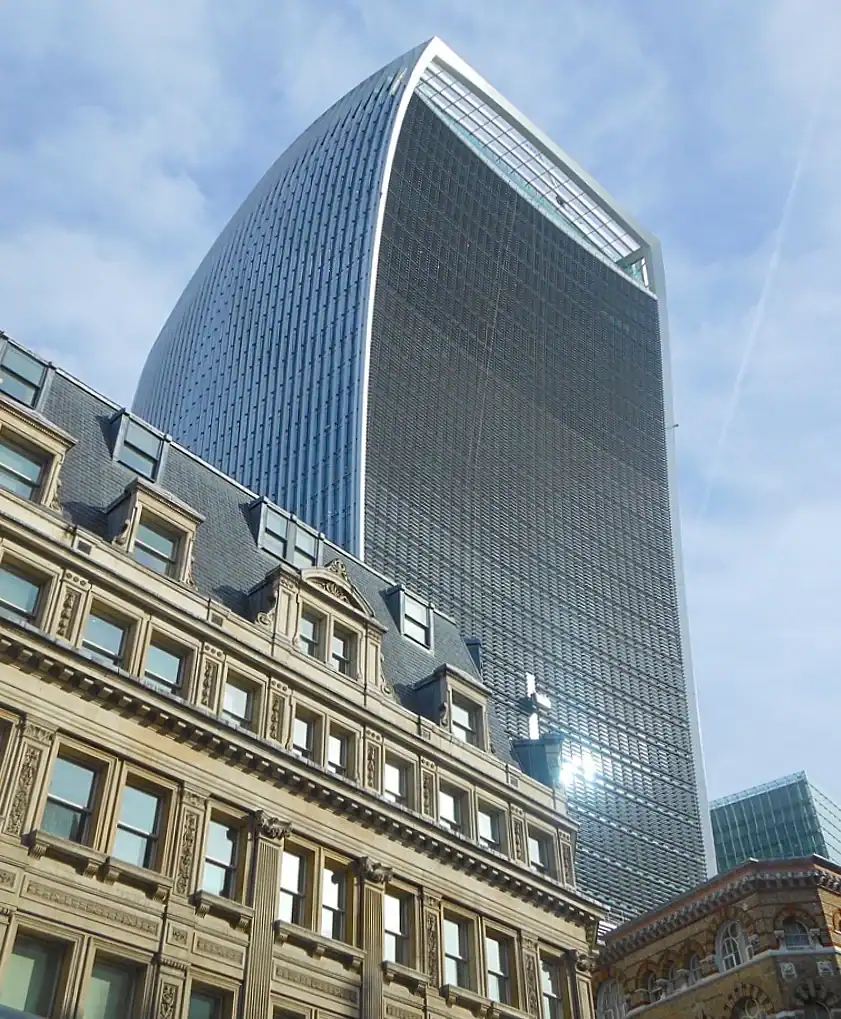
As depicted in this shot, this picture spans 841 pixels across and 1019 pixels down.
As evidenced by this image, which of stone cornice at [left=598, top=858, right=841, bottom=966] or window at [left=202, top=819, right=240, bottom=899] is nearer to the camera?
window at [left=202, top=819, right=240, bottom=899]

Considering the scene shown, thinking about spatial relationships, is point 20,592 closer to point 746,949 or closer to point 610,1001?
point 746,949

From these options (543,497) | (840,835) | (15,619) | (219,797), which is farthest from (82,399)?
(840,835)

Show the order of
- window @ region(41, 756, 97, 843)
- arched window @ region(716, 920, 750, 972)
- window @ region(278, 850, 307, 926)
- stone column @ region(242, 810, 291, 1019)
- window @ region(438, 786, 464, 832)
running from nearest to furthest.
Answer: window @ region(41, 756, 97, 843) → stone column @ region(242, 810, 291, 1019) → window @ region(278, 850, 307, 926) → window @ region(438, 786, 464, 832) → arched window @ region(716, 920, 750, 972)

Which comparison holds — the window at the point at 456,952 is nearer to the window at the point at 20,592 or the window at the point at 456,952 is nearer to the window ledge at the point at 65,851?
the window ledge at the point at 65,851

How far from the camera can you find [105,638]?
3447cm

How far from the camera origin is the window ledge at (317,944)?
33.0 metres

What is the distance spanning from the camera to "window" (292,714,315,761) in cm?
3800

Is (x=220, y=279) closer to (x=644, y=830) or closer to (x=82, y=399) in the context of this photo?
(x=644, y=830)

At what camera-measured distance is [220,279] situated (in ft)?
649

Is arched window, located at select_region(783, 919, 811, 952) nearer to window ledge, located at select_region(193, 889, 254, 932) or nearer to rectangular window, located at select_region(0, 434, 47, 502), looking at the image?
window ledge, located at select_region(193, 889, 254, 932)

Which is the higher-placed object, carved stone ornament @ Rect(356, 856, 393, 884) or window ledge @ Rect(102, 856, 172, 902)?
carved stone ornament @ Rect(356, 856, 393, 884)

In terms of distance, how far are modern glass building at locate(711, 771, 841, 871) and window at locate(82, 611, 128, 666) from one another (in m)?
174

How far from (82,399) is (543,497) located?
13124 cm

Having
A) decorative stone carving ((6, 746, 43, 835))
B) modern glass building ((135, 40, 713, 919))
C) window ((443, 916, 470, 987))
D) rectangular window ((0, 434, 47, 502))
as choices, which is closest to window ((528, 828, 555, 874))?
window ((443, 916, 470, 987))
